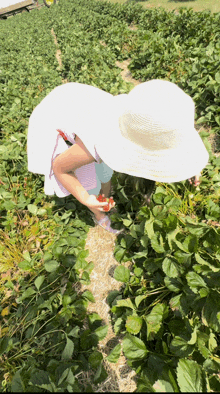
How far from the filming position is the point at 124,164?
1463 mm

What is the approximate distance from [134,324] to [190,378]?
1.67 feet

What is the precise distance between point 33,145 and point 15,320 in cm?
150

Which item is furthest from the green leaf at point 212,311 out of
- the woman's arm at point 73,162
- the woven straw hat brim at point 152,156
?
the woman's arm at point 73,162

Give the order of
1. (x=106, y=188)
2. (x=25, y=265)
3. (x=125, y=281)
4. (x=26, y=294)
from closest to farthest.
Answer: (x=125, y=281), (x=26, y=294), (x=25, y=265), (x=106, y=188)

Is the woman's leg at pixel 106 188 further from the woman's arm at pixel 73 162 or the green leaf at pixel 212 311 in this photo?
the green leaf at pixel 212 311

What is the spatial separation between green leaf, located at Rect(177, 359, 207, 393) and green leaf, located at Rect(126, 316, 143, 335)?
0.46m

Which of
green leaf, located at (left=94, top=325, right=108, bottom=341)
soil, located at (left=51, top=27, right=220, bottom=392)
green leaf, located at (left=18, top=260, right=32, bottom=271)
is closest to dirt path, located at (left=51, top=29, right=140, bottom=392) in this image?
soil, located at (left=51, top=27, right=220, bottom=392)

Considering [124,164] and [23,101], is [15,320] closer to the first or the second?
[124,164]

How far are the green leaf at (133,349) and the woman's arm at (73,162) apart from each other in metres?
1.05

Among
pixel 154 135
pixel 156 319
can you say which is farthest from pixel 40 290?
pixel 154 135

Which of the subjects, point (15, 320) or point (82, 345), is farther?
point (15, 320)

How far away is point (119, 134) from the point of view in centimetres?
149

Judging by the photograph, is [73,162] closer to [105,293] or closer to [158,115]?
[158,115]

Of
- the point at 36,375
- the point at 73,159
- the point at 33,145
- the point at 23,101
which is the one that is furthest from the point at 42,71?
the point at 36,375
